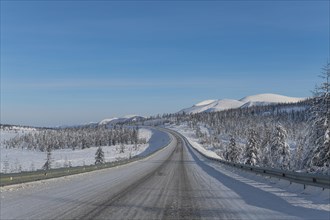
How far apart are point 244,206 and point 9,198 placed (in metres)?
7.74

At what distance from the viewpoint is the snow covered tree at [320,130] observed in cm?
2575

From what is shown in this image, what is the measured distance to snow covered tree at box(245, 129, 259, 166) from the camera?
57.6m

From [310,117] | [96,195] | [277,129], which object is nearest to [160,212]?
[96,195]

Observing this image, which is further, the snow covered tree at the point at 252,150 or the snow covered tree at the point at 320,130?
the snow covered tree at the point at 252,150

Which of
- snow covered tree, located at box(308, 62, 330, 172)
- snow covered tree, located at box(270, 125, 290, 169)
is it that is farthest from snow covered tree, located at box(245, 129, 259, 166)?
snow covered tree, located at box(308, 62, 330, 172)

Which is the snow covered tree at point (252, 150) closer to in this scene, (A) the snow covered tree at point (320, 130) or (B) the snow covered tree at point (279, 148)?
(B) the snow covered tree at point (279, 148)

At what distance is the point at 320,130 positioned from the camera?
2641 cm

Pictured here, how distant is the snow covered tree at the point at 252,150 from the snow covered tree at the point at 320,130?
1192 inches

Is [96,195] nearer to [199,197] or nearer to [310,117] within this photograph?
[199,197]

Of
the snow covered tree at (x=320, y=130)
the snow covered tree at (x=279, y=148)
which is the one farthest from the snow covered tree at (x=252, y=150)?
the snow covered tree at (x=320, y=130)

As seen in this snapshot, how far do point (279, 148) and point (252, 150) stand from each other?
6862 millimetres

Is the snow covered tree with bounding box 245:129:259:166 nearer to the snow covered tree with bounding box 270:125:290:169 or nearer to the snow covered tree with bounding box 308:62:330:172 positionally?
the snow covered tree with bounding box 270:125:290:169

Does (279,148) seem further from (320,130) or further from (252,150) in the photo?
(320,130)

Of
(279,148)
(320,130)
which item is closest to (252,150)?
(279,148)
